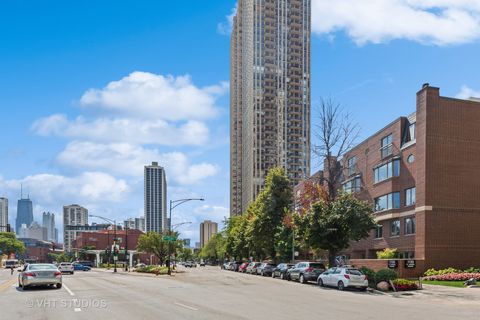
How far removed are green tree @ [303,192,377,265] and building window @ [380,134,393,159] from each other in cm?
1407

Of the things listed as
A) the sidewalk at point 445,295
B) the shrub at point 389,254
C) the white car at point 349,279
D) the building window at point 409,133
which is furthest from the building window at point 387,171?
the white car at point 349,279

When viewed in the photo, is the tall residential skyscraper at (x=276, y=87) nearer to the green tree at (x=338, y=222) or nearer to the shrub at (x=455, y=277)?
A: the green tree at (x=338, y=222)

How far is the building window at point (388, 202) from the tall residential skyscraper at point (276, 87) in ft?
333

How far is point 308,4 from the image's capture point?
540 feet

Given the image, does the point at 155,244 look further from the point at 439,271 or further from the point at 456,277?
the point at 456,277

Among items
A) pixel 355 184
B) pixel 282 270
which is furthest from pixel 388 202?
pixel 282 270

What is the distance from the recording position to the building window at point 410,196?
153 feet

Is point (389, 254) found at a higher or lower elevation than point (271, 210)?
lower

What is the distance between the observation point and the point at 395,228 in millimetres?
49875

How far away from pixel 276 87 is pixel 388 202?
111223 millimetres

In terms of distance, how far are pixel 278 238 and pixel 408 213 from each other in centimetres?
1949

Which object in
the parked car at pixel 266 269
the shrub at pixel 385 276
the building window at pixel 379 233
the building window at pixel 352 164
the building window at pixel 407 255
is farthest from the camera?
the building window at pixel 352 164

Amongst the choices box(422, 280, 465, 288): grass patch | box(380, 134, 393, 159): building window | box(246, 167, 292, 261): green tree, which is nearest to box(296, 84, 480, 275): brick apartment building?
box(380, 134, 393, 159): building window

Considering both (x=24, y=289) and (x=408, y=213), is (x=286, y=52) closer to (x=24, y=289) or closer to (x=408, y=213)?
(x=408, y=213)
